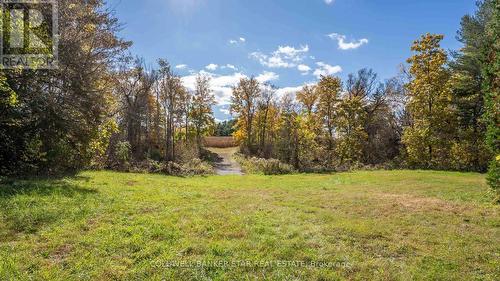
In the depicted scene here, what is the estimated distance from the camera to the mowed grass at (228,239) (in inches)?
186

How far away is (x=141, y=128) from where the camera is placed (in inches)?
1328

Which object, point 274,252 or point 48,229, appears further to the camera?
point 48,229

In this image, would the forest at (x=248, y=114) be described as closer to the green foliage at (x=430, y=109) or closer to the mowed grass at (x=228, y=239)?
the green foliage at (x=430, y=109)

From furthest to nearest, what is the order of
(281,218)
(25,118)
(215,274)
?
(25,118) < (281,218) < (215,274)

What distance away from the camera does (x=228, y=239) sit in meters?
5.92

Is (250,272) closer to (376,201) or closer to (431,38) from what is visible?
(376,201)

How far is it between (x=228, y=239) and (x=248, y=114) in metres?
36.4

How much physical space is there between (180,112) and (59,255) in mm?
31634

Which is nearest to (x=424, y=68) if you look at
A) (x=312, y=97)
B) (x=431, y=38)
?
(x=431, y=38)

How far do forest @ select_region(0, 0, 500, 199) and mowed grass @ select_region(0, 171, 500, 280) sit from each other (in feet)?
11.9

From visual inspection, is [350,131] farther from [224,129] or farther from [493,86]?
[224,129]

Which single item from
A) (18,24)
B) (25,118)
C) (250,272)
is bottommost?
(250,272)

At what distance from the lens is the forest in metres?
11.7

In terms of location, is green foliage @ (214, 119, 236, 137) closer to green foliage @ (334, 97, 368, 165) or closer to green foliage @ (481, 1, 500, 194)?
green foliage @ (334, 97, 368, 165)
